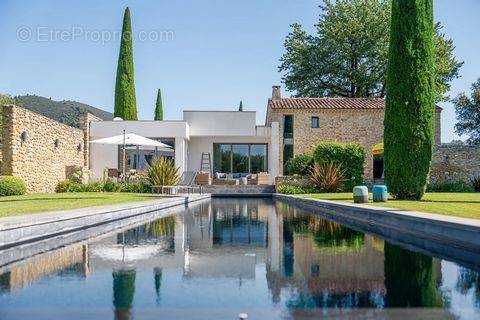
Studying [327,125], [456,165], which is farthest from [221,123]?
[456,165]

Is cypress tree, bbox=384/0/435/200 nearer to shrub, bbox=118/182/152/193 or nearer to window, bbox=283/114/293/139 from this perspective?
shrub, bbox=118/182/152/193

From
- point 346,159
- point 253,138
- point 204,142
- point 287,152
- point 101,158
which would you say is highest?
point 253,138

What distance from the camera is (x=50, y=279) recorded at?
170 inches

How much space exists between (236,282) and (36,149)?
18686mm

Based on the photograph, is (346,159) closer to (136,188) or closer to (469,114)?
(136,188)

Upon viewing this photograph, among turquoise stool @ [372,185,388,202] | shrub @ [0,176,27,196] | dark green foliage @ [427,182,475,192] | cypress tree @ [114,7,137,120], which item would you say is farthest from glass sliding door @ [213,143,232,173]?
turquoise stool @ [372,185,388,202]

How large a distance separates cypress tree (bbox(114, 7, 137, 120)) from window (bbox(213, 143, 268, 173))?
886 cm

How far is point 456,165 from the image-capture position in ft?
89.3

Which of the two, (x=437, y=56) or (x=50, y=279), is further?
(x=437, y=56)

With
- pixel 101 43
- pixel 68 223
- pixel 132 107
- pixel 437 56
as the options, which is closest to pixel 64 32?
pixel 101 43

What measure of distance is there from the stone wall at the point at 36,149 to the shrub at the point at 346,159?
1329cm

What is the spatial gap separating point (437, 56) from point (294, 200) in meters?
25.9

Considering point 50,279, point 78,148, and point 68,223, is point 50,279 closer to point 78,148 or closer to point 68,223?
point 68,223

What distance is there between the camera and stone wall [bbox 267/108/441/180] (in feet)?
97.7
